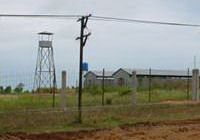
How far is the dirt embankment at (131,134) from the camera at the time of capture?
15.2 metres

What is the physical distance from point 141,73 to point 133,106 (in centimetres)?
4205

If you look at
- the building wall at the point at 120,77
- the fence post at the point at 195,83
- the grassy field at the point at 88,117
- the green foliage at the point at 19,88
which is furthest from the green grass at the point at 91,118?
the building wall at the point at 120,77

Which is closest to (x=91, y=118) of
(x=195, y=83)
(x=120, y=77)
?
(x=195, y=83)

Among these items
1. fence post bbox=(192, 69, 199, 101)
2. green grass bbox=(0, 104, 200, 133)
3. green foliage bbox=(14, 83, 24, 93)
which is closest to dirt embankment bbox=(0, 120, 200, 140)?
green grass bbox=(0, 104, 200, 133)

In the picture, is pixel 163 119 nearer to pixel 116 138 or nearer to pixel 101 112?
pixel 101 112

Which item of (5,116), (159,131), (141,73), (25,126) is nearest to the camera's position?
(159,131)

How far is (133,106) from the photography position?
23.4m

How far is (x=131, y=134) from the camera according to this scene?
15.8 metres

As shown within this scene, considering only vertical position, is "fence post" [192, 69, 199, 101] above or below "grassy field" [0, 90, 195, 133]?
above

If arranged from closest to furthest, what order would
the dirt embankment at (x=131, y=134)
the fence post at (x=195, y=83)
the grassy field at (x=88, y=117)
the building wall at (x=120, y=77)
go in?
the dirt embankment at (x=131, y=134), the grassy field at (x=88, y=117), the fence post at (x=195, y=83), the building wall at (x=120, y=77)

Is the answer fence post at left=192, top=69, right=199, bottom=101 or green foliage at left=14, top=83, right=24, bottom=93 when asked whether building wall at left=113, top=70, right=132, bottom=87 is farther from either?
fence post at left=192, top=69, right=199, bottom=101

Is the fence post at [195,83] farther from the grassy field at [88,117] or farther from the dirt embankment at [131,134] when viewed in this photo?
the dirt embankment at [131,134]

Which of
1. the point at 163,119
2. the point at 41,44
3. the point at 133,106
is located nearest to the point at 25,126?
the point at 163,119

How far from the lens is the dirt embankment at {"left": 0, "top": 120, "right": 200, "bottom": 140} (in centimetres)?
1519
